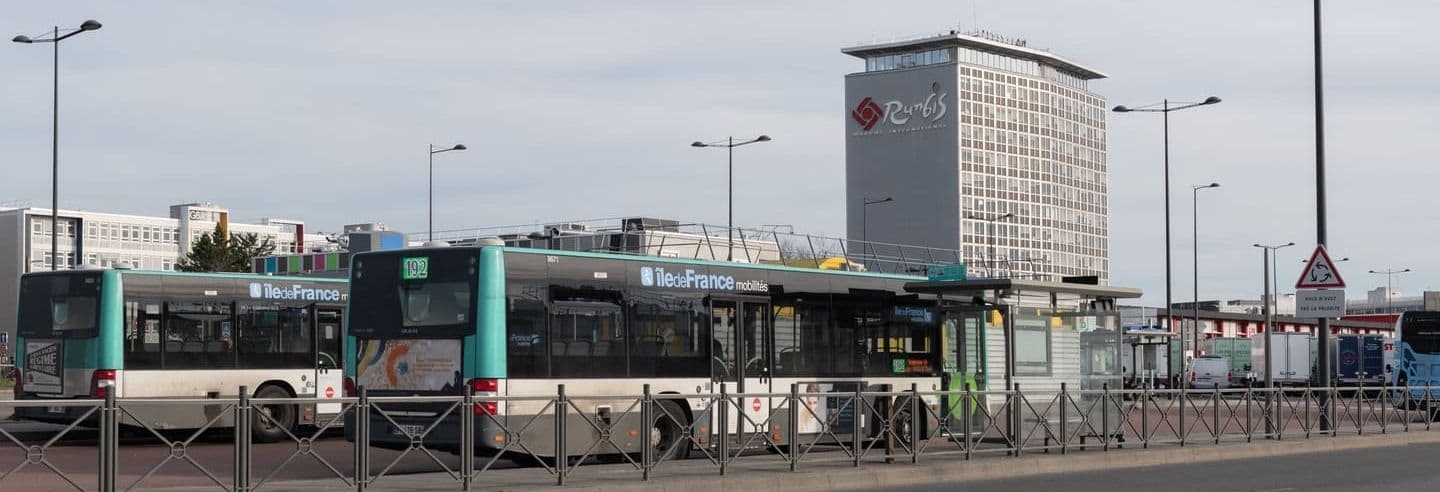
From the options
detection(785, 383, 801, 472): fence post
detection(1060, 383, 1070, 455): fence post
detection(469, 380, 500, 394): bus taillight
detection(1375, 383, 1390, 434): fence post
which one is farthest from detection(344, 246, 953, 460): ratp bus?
detection(1375, 383, 1390, 434): fence post

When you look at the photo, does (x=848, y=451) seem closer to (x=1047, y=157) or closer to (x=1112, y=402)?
(x=1112, y=402)

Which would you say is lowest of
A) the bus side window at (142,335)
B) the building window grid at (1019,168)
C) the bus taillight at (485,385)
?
the bus taillight at (485,385)

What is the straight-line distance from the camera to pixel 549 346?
1977cm

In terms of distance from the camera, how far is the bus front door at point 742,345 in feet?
72.2

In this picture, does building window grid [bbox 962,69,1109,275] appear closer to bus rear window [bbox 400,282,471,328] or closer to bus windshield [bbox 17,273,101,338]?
bus windshield [bbox 17,273,101,338]

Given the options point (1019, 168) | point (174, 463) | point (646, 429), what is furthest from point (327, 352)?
point (1019, 168)

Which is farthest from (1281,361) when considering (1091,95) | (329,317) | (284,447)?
(1091,95)

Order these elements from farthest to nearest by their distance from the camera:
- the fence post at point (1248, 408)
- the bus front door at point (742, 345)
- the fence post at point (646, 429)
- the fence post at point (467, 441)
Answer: the fence post at point (1248, 408) < the bus front door at point (742, 345) < the fence post at point (646, 429) < the fence post at point (467, 441)

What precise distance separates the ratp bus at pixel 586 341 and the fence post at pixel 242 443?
190 cm

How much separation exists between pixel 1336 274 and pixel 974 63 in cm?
15738

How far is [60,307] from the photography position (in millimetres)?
24891

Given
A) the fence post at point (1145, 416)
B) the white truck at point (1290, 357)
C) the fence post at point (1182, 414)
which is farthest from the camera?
the white truck at point (1290, 357)

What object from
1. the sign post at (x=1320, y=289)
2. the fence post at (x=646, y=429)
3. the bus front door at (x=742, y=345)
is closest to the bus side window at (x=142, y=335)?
the bus front door at (x=742, y=345)

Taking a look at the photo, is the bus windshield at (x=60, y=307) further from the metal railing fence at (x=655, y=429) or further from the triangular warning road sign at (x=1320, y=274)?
the triangular warning road sign at (x=1320, y=274)
